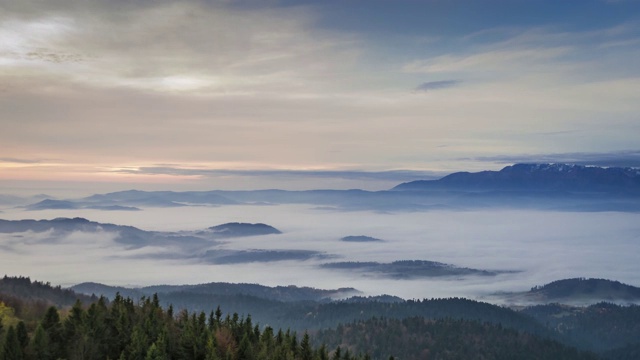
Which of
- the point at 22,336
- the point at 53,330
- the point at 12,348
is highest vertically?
the point at 22,336

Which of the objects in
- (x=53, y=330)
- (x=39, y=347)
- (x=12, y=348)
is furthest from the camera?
(x=53, y=330)

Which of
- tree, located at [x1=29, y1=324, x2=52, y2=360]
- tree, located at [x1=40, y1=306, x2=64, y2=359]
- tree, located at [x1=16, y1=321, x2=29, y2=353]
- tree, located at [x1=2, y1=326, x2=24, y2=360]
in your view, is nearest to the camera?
tree, located at [x1=2, y1=326, x2=24, y2=360]

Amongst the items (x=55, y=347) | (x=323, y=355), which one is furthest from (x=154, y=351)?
(x=323, y=355)

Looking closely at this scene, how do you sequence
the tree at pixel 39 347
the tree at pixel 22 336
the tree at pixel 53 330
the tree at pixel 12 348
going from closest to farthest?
the tree at pixel 12 348, the tree at pixel 39 347, the tree at pixel 22 336, the tree at pixel 53 330

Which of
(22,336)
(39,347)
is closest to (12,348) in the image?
(39,347)

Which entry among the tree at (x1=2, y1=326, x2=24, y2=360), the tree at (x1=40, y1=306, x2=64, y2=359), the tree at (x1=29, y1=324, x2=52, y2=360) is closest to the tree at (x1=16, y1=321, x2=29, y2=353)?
the tree at (x1=29, y1=324, x2=52, y2=360)

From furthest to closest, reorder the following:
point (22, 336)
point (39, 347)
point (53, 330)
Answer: point (53, 330), point (22, 336), point (39, 347)

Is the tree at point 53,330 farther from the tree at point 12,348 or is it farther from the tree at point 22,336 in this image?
the tree at point 12,348

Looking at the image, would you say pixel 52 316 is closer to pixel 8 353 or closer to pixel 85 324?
pixel 85 324

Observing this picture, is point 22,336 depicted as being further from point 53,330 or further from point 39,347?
point 53,330

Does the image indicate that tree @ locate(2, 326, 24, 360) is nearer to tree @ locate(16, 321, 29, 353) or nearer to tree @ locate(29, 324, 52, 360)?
tree @ locate(29, 324, 52, 360)

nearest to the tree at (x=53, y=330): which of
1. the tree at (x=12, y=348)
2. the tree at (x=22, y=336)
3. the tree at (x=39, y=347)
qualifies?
the tree at (x=22, y=336)

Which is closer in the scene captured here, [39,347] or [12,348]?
[12,348]

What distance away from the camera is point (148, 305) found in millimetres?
127000
